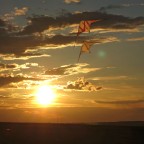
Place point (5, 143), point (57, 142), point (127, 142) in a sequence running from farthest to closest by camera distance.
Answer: point (57, 142)
point (127, 142)
point (5, 143)

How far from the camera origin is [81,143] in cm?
10569

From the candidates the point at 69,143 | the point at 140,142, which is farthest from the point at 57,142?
the point at 140,142

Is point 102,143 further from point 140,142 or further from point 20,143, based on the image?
point 20,143

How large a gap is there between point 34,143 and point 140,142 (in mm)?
26567

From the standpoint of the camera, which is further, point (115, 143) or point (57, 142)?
point (57, 142)

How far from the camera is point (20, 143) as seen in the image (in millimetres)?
100938

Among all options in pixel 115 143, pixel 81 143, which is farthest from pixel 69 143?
pixel 115 143

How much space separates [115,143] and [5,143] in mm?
26623

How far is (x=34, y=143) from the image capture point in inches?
4124

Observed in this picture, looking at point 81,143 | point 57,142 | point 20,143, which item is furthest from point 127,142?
point 20,143

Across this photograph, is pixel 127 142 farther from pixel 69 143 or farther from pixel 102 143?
pixel 69 143

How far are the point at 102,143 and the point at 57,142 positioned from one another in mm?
13278

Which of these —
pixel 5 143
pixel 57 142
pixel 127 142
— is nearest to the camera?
pixel 5 143

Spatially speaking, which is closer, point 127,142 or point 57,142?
point 127,142
